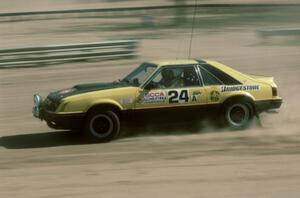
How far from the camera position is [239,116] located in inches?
433

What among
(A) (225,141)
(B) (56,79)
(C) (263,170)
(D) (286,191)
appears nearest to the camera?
(D) (286,191)

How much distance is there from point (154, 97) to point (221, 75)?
128cm

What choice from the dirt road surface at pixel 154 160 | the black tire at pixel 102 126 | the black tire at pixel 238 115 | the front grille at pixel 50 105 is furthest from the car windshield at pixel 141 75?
the black tire at pixel 238 115

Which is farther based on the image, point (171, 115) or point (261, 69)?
point (261, 69)

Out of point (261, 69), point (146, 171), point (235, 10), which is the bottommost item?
point (146, 171)

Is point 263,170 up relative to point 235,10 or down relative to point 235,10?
down

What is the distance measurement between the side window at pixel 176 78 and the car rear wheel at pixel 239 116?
784mm

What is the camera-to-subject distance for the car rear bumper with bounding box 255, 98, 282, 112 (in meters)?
11.0

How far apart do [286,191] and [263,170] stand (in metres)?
1.03

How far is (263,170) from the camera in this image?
8.01m

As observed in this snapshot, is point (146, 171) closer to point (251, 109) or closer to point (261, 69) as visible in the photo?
point (251, 109)

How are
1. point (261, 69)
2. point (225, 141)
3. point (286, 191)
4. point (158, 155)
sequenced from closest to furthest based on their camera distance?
point (286, 191) → point (158, 155) → point (225, 141) → point (261, 69)

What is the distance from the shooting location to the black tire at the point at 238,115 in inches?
428

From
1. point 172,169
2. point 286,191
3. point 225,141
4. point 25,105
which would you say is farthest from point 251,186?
point 25,105
